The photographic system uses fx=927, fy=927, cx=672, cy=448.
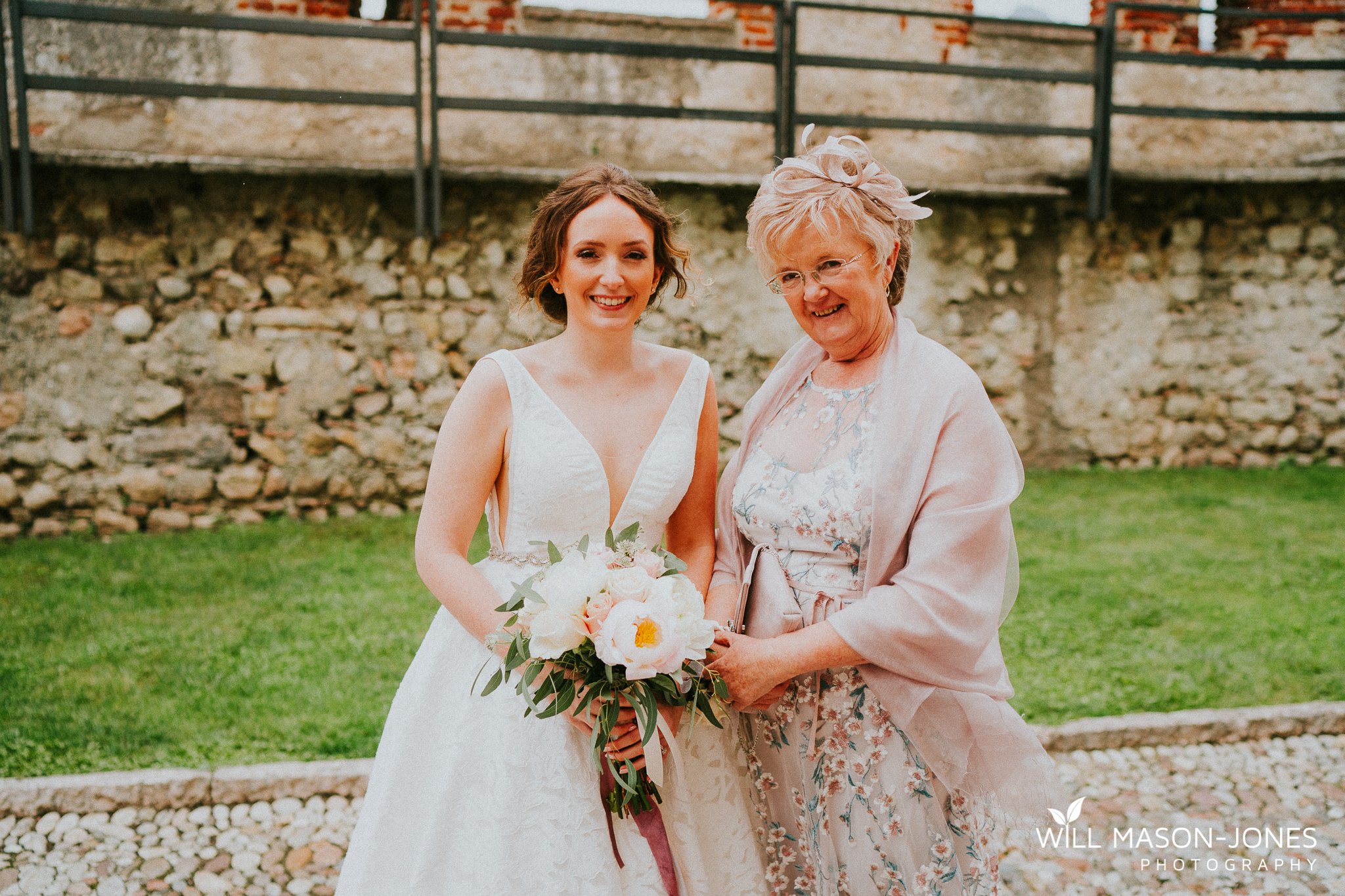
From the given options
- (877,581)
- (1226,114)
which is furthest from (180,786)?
(1226,114)

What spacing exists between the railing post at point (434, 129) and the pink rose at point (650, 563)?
525 centimetres

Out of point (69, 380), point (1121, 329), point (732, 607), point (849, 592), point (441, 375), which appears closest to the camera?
point (849, 592)

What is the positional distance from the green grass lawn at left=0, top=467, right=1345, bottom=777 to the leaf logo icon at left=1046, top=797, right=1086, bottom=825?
53 cm

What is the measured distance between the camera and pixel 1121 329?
27.7 ft

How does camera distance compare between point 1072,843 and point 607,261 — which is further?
point 1072,843

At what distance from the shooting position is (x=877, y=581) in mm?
1915

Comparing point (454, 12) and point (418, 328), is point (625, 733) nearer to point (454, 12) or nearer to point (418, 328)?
point (418, 328)

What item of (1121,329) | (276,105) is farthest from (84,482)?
(1121,329)

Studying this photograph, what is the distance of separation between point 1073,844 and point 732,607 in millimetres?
1909

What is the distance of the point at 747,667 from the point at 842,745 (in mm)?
299

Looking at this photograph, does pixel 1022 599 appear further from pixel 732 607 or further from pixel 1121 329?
pixel 1121 329

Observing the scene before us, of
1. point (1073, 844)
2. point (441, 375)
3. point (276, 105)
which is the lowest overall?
point (1073, 844)

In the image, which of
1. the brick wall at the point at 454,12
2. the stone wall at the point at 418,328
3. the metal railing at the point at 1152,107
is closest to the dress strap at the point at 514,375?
the stone wall at the point at 418,328

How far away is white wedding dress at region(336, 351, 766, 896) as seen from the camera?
197 cm
